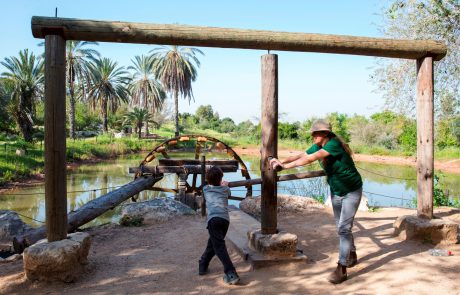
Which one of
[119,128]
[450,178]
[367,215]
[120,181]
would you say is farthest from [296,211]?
[119,128]

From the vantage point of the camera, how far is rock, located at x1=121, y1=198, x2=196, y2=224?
7.75 m

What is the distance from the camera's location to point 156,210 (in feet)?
26.2

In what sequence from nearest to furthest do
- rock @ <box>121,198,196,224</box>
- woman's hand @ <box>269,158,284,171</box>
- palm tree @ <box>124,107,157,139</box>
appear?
woman's hand @ <box>269,158,284,171</box>, rock @ <box>121,198,196,224</box>, palm tree @ <box>124,107,157,139</box>

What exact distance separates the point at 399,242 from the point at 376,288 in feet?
6.12

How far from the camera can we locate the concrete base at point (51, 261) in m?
4.23

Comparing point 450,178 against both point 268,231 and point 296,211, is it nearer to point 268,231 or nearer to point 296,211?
point 296,211

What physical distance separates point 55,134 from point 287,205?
17.1ft

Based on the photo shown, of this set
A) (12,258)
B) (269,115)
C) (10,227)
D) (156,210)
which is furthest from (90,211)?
(269,115)

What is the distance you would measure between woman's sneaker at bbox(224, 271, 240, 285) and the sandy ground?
2.1 inches

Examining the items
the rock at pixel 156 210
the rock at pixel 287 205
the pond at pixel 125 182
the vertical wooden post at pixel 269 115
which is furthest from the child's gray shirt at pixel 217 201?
the rock at pixel 287 205

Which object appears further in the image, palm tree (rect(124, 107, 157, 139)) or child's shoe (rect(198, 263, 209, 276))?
palm tree (rect(124, 107, 157, 139))

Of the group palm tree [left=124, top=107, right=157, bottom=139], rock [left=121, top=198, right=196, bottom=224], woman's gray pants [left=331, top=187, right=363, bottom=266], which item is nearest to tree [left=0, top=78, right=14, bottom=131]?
palm tree [left=124, top=107, right=157, bottom=139]

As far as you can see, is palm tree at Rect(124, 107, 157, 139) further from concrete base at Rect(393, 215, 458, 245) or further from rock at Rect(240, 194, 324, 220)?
concrete base at Rect(393, 215, 458, 245)

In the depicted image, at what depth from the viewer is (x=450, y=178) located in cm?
2027
